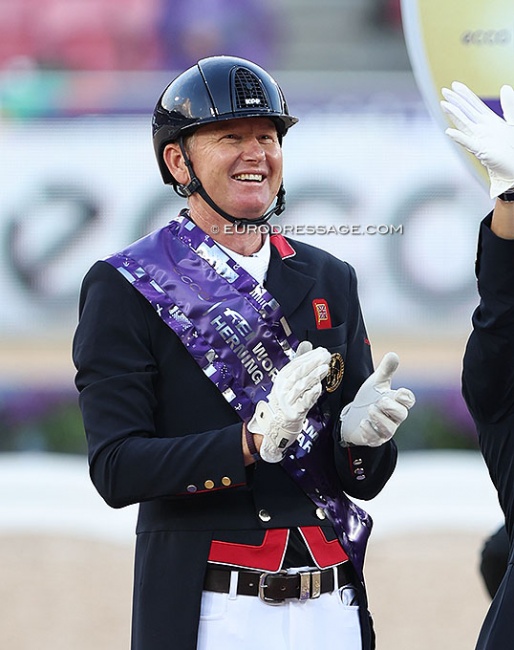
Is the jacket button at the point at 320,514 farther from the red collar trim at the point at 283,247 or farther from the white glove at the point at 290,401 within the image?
the red collar trim at the point at 283,247

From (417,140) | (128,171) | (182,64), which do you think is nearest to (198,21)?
(182,64)

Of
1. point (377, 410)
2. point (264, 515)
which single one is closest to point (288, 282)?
point (377, 410)

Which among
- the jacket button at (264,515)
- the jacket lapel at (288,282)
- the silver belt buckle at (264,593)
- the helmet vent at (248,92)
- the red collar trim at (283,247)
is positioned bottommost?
the silver belt buckle at (264,593)

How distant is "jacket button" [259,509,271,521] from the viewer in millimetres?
2016

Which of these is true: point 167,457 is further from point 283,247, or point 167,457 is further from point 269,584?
Answer: point 283,247

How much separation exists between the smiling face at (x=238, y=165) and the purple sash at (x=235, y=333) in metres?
0.09

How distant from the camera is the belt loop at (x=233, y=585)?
199 centimetres

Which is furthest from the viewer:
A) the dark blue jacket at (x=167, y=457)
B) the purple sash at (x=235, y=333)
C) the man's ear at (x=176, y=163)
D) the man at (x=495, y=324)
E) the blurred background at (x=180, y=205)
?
the blurred background at (x=180, y=205)

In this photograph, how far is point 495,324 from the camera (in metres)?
1.83

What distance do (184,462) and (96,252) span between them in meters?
1.69

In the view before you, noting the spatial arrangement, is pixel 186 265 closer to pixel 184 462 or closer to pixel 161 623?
pixel 184 462

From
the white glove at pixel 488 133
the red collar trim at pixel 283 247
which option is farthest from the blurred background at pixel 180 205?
the white glove at pixel 488 133

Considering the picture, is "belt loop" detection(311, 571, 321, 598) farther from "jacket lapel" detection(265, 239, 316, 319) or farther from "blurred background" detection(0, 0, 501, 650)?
"blurred background" detection(0, 0, 501, 650)

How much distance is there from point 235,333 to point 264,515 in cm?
31
